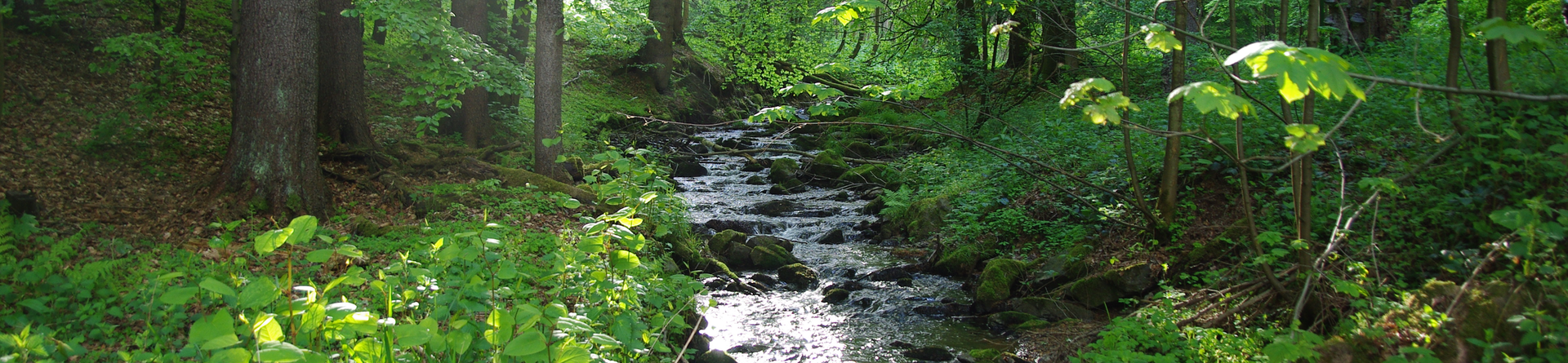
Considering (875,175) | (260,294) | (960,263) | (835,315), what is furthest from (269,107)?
(875,175)

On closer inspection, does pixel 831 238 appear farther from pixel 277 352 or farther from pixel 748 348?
pixel 277 352

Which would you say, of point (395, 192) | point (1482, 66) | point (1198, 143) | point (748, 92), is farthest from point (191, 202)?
point (748, 92)

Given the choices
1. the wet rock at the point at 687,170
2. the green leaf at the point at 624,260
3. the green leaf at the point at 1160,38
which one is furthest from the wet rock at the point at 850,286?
the wet rock at the point at 687,170

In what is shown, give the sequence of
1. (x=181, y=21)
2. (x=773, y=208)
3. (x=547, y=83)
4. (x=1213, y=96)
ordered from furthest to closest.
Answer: (x=773, y=208) < (x=181, y=21) < (x=547, y=83) < (x=1213, y=96)

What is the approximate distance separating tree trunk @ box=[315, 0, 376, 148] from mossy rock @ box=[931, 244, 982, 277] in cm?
653

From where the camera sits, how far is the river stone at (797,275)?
24.3ft

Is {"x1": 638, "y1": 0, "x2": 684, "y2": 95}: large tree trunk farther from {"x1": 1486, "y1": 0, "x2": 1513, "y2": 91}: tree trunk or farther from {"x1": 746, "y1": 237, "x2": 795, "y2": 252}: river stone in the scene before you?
{"x1": 1486, "y1": 0, "x2": 1513, "y2": 91}: tree trunk

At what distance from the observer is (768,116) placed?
4.25 metres

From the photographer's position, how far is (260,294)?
229cm

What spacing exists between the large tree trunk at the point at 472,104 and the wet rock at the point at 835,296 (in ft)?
18.8

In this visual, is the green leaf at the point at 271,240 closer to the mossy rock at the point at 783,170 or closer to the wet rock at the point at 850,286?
the wet rock at the point at 850,286

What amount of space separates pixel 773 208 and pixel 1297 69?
8693mm

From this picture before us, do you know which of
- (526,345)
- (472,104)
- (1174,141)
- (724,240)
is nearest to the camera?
(526,345)

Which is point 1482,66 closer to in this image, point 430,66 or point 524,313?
point 524,313
